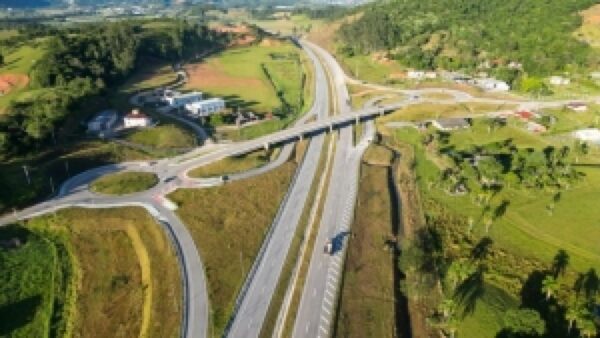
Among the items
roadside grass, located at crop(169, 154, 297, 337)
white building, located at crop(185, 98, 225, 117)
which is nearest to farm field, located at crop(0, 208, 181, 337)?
roadside grass, located at crop(169, 154, 297, 337)

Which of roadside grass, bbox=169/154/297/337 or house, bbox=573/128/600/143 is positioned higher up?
house, bbox=573/128/600/143

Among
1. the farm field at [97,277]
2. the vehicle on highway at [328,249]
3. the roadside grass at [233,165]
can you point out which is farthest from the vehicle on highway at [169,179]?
the vehicle on highway at [328,249]

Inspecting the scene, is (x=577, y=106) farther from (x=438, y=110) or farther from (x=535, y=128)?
(x=438, y=110)

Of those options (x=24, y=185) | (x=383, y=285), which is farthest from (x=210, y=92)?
(x=383, y=285)

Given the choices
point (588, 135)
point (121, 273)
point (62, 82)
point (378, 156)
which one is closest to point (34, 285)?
point (121, 273)

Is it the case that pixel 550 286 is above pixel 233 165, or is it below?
below

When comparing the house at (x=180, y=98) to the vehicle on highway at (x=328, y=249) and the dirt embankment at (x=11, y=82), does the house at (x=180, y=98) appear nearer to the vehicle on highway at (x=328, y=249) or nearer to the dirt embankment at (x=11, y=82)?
the dirt embankment at (x=11, y=82)

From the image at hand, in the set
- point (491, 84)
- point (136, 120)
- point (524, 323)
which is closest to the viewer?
point (524, 323)

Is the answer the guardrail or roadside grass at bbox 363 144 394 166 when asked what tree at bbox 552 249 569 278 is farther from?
the guardrail
